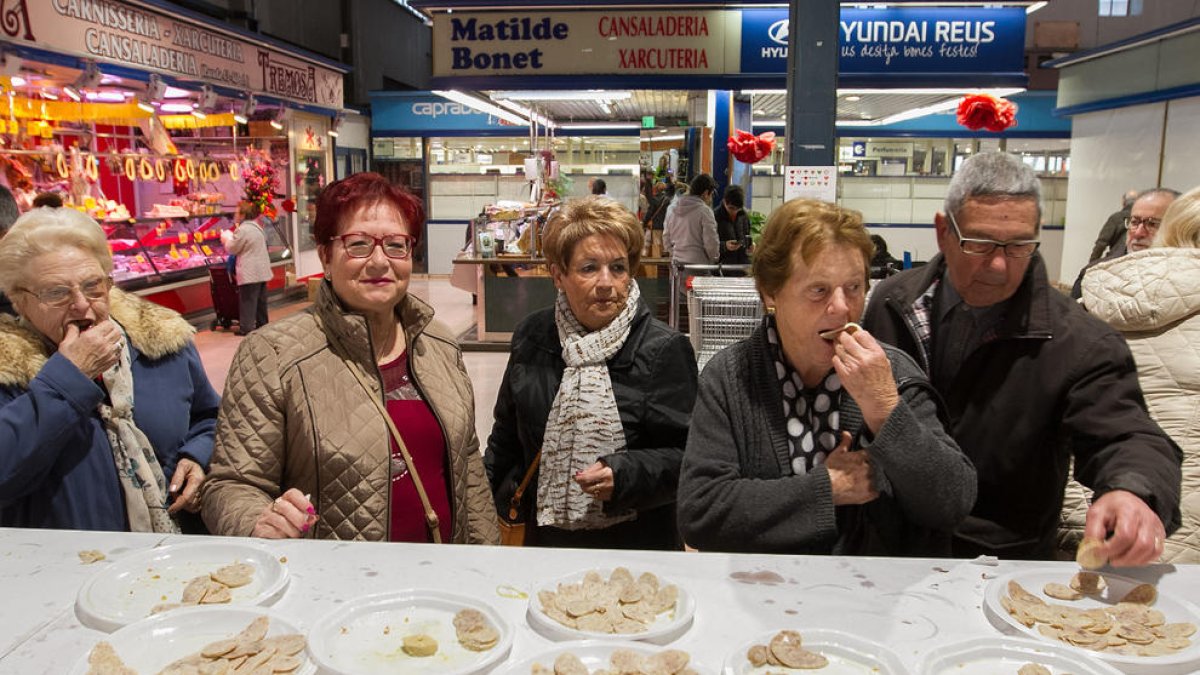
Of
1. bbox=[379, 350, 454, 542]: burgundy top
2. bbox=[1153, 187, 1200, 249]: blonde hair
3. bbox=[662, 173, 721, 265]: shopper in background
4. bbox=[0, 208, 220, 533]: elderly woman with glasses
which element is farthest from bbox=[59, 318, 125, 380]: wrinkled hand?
bbox=[662, 173, 721, 265]: shopper in background

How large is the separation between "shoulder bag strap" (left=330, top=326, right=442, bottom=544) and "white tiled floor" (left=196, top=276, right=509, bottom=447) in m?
2.88

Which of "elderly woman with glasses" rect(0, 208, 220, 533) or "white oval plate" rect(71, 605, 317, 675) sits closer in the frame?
"white oval plate" rect(71, 605, 317, 675)

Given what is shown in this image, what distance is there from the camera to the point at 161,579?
5.33 ft

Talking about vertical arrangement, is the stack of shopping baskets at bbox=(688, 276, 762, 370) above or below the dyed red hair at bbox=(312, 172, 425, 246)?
below

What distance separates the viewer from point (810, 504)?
1692 millimetres

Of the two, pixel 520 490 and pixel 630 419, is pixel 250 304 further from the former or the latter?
pixel 630 419

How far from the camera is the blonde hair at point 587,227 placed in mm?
2463

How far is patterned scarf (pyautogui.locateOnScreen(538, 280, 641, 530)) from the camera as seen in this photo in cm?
237

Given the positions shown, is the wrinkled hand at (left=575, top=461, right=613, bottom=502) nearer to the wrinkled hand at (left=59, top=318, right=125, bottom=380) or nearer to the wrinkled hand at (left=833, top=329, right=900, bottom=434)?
the wrinkled hand at (left=833, top=329, right=900, bottom=434)

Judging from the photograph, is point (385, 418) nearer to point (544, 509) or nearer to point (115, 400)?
point (544, 509)

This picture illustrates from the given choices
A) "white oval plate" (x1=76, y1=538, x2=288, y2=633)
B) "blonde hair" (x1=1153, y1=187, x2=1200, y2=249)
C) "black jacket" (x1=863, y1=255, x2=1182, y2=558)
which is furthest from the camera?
"blonde hair" (x1=1153, y1=187, x2=1200, y2=249)

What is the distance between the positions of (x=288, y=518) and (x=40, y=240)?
103 centimetres

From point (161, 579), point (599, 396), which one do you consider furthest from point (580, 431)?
point (161, 579)

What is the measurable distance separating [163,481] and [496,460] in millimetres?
904
